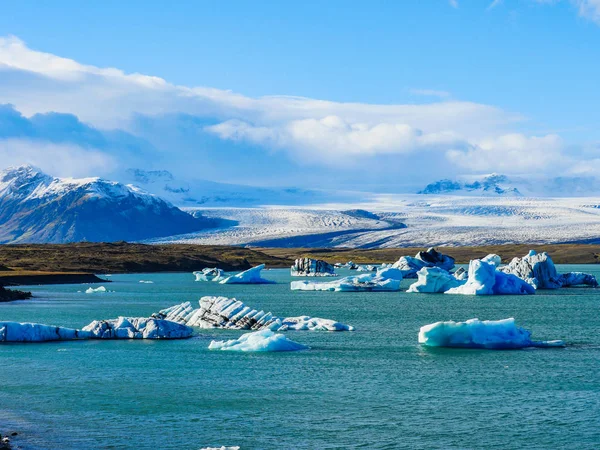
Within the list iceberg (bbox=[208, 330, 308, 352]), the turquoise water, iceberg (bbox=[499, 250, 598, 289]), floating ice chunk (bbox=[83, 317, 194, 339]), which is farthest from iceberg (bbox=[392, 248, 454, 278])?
iceberg (bbox=[208, 330, 308, 352])

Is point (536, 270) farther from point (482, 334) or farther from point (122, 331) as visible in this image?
point (122, 331)

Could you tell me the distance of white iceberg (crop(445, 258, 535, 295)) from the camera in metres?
65.6

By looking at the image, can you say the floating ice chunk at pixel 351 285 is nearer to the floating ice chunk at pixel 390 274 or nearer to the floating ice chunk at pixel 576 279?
the floating ice chunk at pixel 390 274

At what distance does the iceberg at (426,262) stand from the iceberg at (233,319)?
46544mm

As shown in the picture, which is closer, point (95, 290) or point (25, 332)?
point (25, 332)

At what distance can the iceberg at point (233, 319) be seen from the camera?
42.8 m

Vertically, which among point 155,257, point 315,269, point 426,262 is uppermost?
point 155,257

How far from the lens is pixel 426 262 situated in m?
90.9

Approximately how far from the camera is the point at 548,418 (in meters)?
Result: 24.3

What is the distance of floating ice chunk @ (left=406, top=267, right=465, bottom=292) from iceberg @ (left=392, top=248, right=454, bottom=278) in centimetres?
1452

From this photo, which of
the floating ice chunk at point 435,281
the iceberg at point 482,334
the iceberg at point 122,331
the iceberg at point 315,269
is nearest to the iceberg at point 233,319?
the iceberg at point 122,331

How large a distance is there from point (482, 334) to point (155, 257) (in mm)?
94872

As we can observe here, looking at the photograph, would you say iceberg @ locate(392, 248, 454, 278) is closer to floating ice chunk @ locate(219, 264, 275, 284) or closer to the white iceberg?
floating ice chunk @ locate(219, 264, 275, 284)

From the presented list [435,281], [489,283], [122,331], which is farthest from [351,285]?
[122,331]
